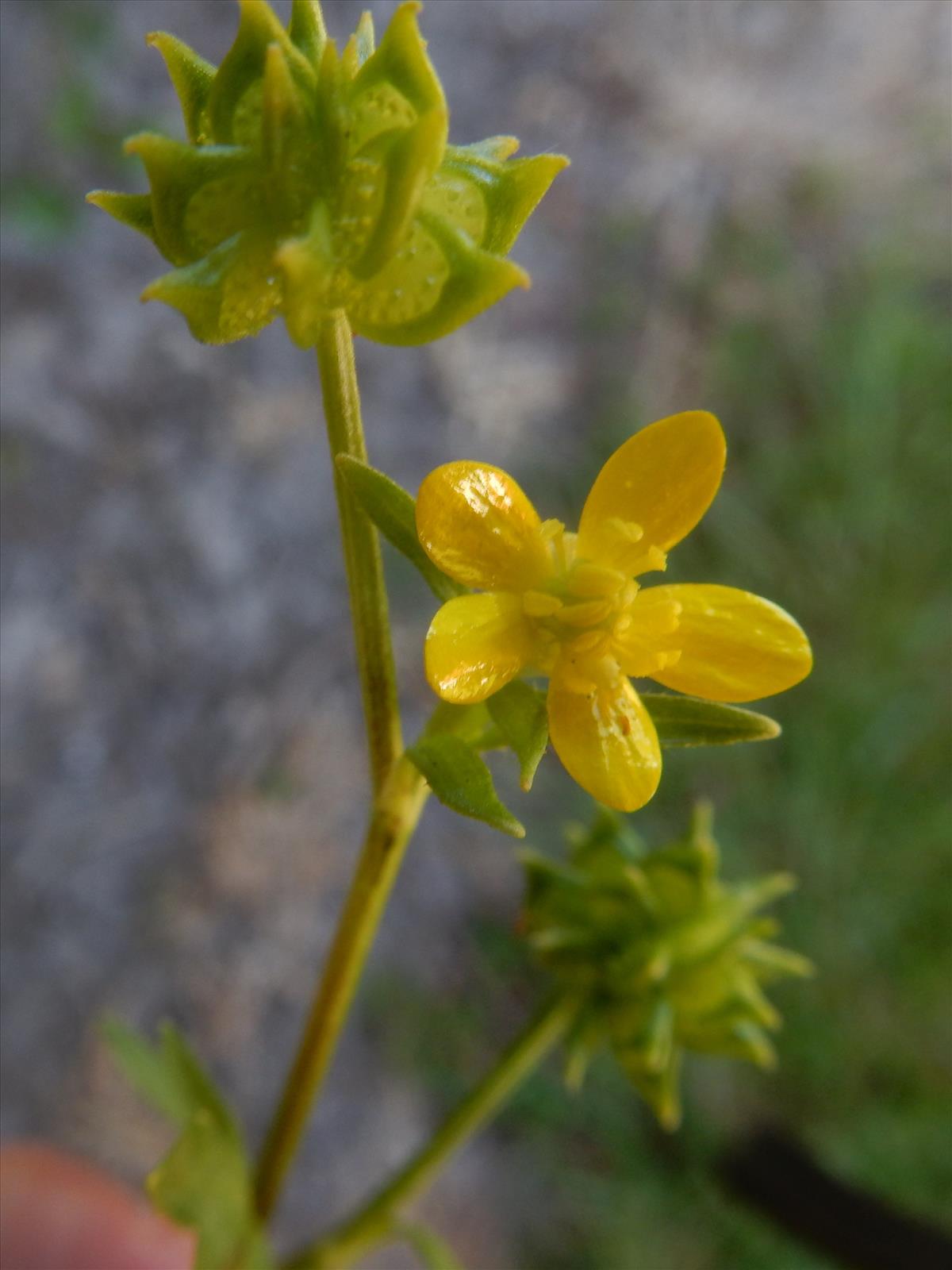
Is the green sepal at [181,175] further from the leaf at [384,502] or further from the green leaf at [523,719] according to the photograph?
the green leaf at [523,719]

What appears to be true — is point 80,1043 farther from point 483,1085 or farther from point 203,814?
point 483,1085

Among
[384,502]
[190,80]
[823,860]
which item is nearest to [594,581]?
[384,502]

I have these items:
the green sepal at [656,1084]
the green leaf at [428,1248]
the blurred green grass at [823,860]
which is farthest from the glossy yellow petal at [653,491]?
the blurred green grass at [823,860]

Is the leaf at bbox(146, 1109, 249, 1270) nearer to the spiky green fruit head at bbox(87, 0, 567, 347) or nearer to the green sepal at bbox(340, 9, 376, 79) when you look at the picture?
the spiky green fruit head at bbox(87, 0, 567, 347)

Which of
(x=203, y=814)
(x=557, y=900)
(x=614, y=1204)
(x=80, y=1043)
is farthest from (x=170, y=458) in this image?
(x=614, y=1204)

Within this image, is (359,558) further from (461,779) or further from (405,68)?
(405,68)

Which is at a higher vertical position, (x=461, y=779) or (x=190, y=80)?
(x=190, y=80)
